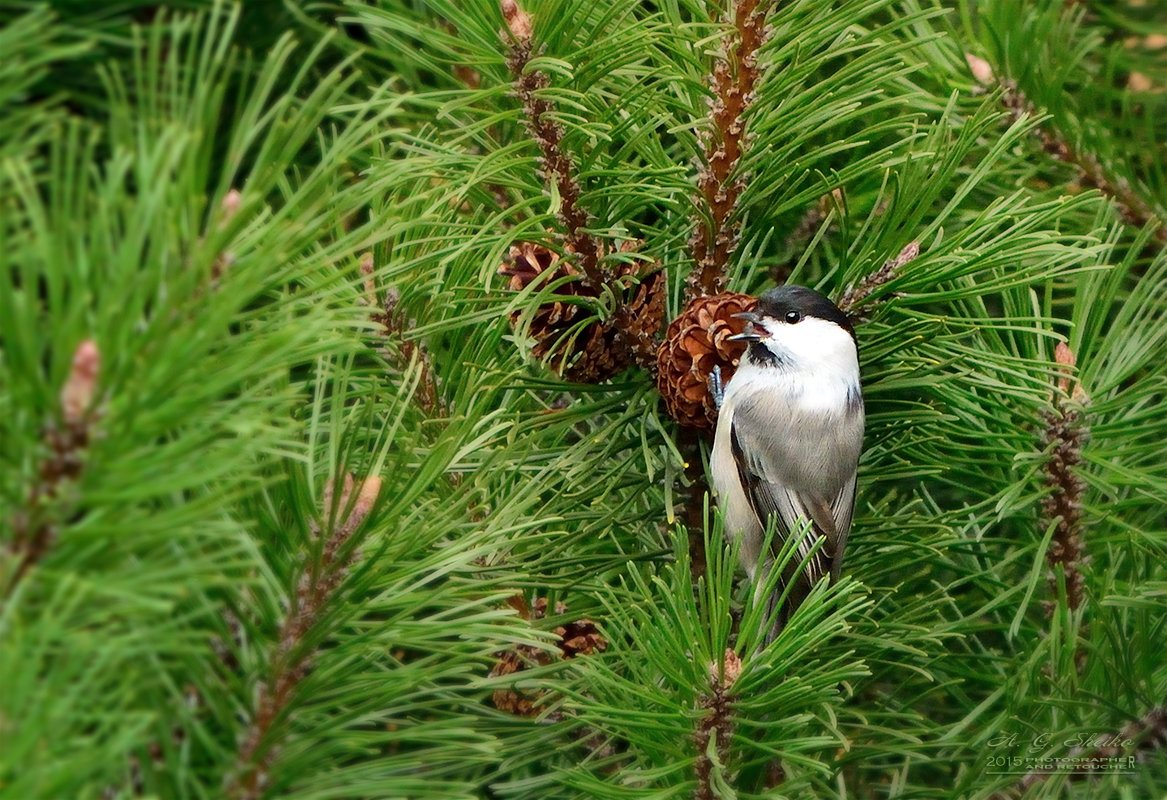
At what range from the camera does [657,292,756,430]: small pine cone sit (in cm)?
122

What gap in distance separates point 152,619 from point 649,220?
37.7 inches

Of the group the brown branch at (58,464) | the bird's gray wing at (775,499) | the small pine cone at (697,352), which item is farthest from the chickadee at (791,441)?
the brown branch at (58,464)

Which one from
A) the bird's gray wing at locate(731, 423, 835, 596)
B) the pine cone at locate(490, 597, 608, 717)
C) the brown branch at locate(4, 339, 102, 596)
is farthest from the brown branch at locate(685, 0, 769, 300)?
the brown branch at locate(4, 339, 102, 596)

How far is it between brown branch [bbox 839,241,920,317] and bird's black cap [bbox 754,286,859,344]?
1 cm

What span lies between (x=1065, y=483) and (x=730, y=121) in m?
0.54

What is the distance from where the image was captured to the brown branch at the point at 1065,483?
1284mm

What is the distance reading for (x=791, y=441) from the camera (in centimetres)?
186

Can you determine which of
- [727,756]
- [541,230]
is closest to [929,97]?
[541,230]

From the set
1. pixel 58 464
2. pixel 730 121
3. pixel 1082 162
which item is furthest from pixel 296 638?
pixel 1082 162

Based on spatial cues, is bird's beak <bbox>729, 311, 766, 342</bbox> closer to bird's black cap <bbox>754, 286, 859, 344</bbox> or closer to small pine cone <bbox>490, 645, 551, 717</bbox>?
bird's black cap <bbox>754, 286, 859, 344</bbox>

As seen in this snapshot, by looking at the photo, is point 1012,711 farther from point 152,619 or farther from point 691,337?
point 152,619

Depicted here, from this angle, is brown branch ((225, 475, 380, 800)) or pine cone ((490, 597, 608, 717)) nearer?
brown branch ((225, 475, 380, 800))

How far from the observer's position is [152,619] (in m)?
0.69

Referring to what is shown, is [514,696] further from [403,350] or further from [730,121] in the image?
[730,121]
